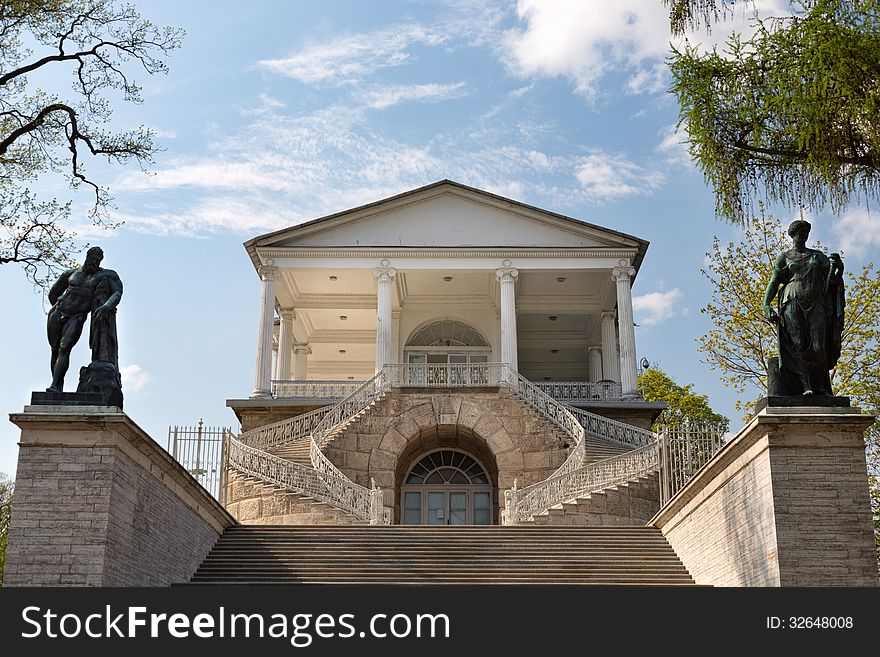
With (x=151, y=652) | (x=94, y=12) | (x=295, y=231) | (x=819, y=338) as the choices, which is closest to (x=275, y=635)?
(x=151, y=652)

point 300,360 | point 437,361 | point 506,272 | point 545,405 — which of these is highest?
point 506,272

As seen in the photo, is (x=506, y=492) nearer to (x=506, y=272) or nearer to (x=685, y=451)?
(x=685, y=451)

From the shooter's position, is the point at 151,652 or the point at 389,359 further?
the point at 389,359

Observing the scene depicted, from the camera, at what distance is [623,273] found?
3112 cm

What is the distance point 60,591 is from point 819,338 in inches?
312

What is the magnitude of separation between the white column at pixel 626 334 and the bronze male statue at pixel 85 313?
20216mm

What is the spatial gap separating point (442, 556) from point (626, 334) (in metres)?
17.5

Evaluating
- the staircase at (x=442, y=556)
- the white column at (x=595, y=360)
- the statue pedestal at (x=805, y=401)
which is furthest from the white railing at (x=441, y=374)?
the statue pedestal at (x=805, y=401)

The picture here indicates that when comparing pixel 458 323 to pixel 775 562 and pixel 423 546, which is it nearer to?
pixel 423 546

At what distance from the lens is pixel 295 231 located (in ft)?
103

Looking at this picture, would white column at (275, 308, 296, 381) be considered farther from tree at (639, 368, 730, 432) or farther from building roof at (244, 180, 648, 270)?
tree at (639, 368, 730, 432)

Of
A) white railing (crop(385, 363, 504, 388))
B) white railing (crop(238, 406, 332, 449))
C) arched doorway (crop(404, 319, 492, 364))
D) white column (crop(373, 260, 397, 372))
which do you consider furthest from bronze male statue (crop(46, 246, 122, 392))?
arched doorway (crop(404, 319, 492, 364))

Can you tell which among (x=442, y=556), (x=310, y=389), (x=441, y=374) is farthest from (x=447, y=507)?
(x=442, y=556)

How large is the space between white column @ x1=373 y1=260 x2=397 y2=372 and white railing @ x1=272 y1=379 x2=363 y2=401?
1262 millimetres
